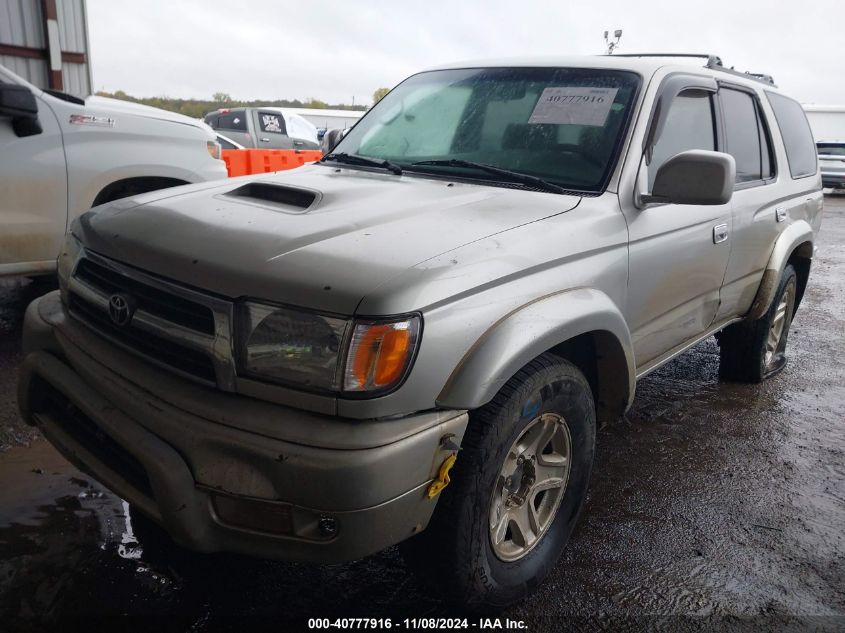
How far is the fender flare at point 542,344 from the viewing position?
1724mm

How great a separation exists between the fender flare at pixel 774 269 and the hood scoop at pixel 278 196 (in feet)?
8.89

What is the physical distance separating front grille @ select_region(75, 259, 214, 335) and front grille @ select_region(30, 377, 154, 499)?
355 millimetres

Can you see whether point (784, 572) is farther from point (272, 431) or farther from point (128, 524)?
point (128, 524)

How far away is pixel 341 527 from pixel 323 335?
1.52 feet

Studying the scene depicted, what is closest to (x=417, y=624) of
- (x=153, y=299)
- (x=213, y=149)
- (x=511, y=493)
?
(x=511, y=493)

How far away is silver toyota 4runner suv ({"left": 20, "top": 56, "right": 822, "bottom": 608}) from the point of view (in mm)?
1632

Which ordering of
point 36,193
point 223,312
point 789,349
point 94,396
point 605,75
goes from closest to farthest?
point 223,312 < point 94,396 < point 605,75 < point 36,193 < point 789,349

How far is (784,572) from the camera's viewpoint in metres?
2.45

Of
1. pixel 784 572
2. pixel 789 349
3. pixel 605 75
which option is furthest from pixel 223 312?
pixel 789 349

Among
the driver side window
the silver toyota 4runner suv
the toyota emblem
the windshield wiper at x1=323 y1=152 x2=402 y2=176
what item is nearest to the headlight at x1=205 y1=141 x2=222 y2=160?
the windshield wiper at x1=323 y1=152 x2=402 y2=176

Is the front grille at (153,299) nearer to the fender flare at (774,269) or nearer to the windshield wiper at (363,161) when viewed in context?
the windshield wiper at (363,161)

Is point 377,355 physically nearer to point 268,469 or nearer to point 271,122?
point 268,469

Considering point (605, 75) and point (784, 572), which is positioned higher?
point (605, 75)

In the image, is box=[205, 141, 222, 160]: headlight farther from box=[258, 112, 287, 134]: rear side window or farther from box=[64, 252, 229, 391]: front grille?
box=[258, 112, 287, 134]: rear side window
